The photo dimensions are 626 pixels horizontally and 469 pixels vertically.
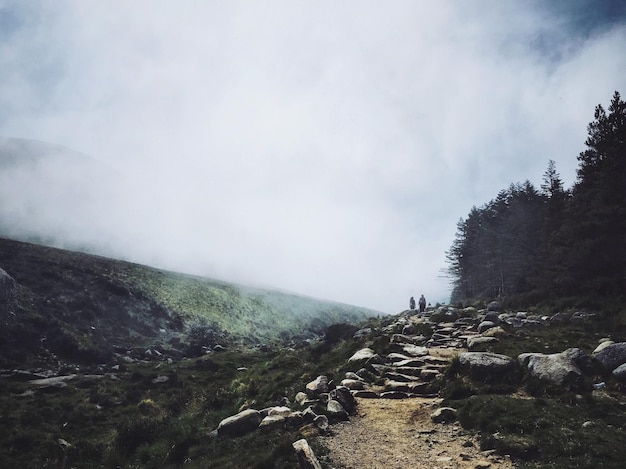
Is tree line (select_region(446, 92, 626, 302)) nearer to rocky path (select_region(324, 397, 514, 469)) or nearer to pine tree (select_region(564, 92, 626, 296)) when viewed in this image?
pine tree (select_region(564, 92, 626, 296))

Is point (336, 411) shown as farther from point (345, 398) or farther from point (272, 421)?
point (272, 421)

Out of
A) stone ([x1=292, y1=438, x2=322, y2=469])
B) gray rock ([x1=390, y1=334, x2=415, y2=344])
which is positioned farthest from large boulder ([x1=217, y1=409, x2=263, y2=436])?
gray rock ([x1=390, y1=334, x2=415, y2=344])

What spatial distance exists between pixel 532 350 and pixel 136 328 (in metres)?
57.1

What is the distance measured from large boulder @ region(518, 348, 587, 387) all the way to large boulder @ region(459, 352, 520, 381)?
0.66 metres

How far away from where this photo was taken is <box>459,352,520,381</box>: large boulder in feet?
51.4

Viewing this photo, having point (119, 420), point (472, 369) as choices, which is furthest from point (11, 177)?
point (472, 369)

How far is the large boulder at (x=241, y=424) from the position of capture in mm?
15586

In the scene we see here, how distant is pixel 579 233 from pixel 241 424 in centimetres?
3492

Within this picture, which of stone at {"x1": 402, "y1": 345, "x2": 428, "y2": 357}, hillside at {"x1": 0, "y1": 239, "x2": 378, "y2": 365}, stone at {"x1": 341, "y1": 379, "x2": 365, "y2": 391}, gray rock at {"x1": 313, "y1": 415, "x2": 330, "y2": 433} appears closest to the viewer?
gray rock at {"x1": 313, "y1": 415, "x2": 330, "y2": 433}

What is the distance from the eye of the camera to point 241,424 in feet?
51.7

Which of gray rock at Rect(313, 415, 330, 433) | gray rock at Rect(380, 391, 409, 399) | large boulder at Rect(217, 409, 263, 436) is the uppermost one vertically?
gray rock at Rect(380, 391, 409, 399)

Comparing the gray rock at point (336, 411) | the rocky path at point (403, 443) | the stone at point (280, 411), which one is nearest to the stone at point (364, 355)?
the rocky path at point (403, 443)

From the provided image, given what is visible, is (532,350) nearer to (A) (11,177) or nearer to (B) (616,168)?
(B) (616,168)

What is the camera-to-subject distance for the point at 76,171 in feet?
650
